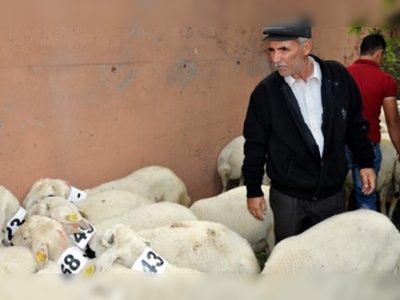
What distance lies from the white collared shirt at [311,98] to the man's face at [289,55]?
4.7 inches

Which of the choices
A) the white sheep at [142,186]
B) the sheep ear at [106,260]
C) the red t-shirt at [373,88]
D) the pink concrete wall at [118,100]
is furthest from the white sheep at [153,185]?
the red t-shirt at [373,88]

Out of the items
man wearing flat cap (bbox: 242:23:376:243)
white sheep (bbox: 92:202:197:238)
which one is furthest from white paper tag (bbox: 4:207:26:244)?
man wearing flat cap (bbox: 242:23:376:243)

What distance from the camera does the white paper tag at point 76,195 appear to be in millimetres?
4362

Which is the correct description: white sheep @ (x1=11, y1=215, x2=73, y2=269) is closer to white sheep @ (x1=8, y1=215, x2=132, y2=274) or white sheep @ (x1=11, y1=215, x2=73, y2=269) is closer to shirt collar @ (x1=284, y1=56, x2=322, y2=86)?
white sheep @ (x1=8, y1=215, x2=132, y2=274)

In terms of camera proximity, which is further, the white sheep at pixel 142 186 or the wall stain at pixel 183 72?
the wall stain at pixel 183 72

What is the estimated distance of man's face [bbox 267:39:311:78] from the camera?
329 centimetres

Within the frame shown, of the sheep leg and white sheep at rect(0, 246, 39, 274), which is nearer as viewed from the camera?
white sheep at rect(0, 246, 39, 274)

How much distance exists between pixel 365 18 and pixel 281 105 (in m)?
1.15

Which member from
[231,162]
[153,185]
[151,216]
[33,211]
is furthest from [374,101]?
[33,211]

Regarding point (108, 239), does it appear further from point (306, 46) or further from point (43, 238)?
point (306, 46)

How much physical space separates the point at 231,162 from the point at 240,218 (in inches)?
72.6

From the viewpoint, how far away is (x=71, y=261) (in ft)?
11.1

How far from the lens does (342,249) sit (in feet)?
11.3

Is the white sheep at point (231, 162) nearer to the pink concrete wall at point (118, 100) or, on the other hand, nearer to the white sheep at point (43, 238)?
the pink concrete wall at point (118, 100)
